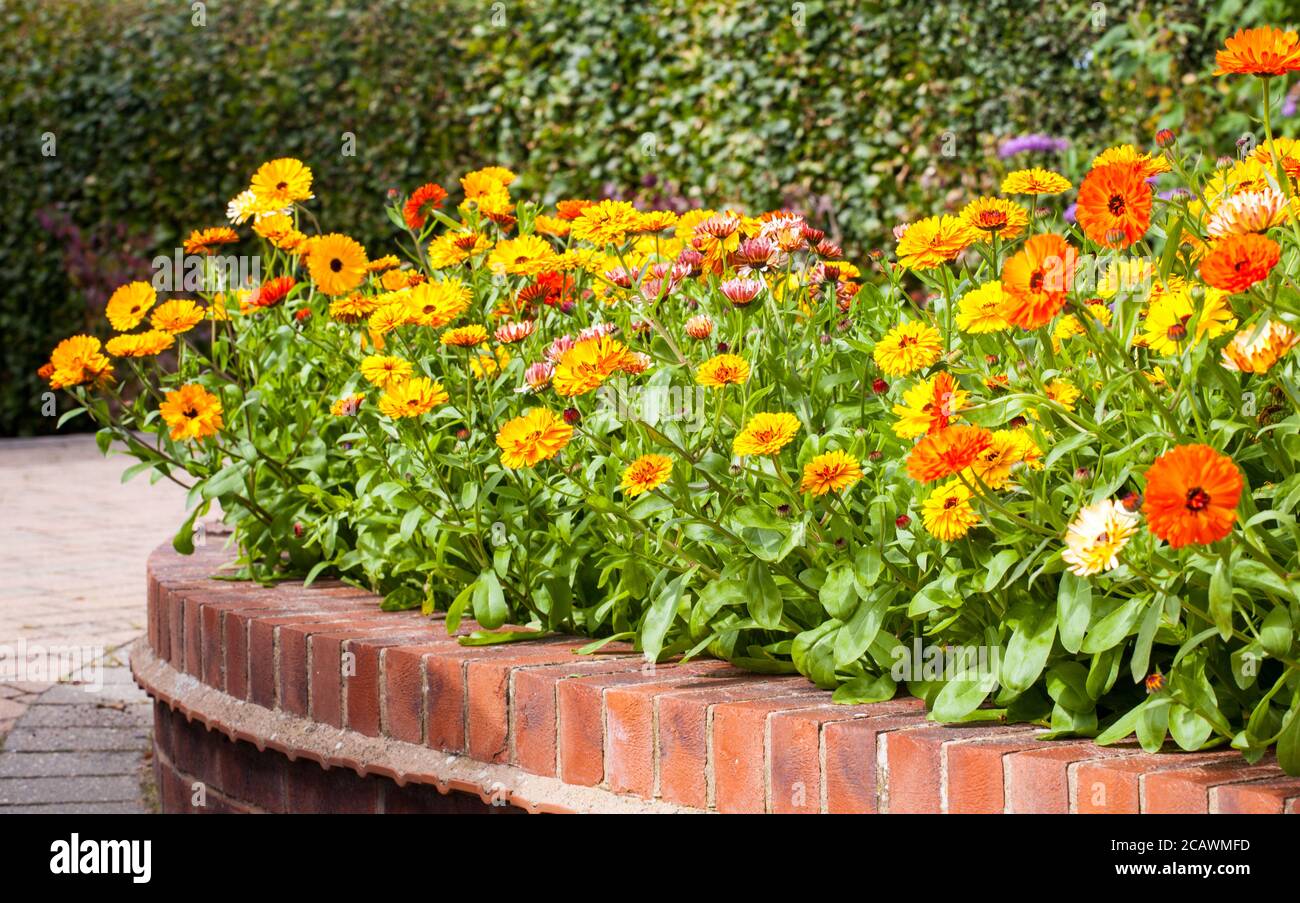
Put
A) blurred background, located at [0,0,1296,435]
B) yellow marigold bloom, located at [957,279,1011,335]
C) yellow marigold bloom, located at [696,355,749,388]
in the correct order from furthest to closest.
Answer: blurred background, located at [0,0,1296,435] < yellow marigold bloom, located at [696,355,749,388] < yellow marigold bloom, located at [957,279,1011,335]

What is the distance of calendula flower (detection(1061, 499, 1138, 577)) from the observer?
162cm

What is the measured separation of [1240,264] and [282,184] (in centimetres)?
205

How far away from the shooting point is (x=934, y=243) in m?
2.16

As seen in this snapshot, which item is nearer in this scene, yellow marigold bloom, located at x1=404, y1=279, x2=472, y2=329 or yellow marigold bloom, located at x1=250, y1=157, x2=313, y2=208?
yellow marigold bloom, located at x1=404, y1=279, x2=472, y2=329

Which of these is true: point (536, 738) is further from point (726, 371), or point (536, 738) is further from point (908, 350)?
point (908, 350)

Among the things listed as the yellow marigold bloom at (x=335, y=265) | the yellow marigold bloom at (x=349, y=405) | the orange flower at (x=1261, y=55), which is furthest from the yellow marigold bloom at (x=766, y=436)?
the yellow marigold bloom at (x=335, y=265)

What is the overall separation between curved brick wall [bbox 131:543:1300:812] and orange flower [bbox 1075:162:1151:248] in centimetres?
64

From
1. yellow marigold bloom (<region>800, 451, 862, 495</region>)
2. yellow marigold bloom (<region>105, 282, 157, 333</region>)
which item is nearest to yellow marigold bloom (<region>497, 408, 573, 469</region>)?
yellow marigold bloom (<region>800, 451, 862, 495</region>)

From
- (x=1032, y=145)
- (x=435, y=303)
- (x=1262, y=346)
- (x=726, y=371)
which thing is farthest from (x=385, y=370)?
(x=1032, y=145)

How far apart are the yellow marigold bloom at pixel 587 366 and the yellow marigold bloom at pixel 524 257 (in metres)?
0.44

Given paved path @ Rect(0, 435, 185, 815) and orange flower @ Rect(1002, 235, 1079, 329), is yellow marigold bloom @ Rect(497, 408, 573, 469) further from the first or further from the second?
paved path @ Rect(0, 435, 185, 815)

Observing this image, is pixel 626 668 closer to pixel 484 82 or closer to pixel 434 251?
pixel 434 251

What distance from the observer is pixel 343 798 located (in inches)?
103
